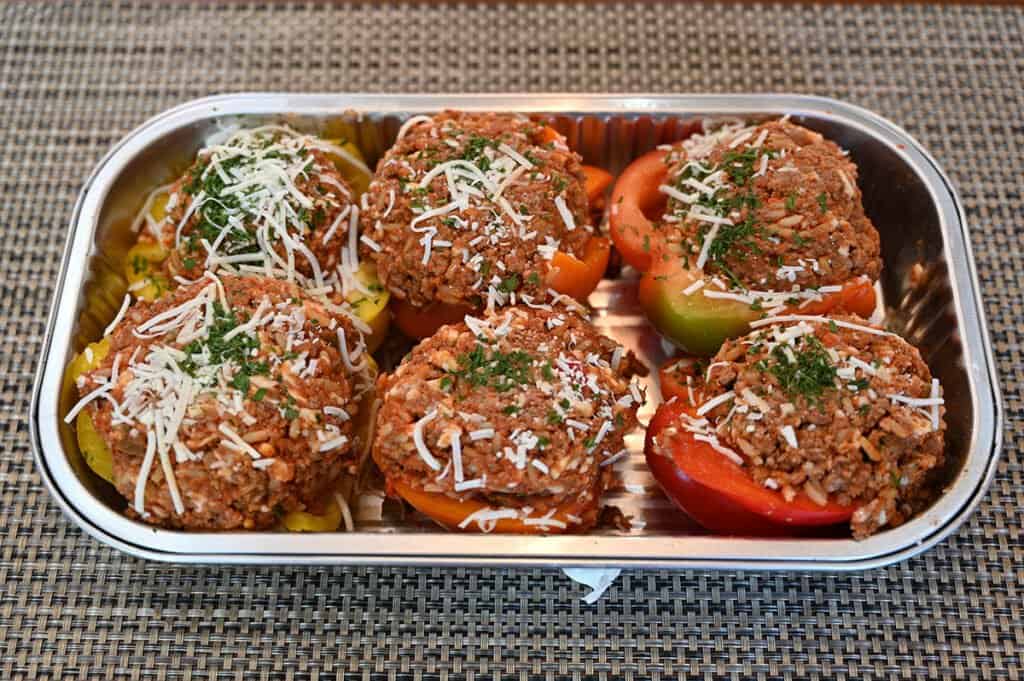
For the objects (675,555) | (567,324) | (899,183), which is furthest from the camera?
(899,183)

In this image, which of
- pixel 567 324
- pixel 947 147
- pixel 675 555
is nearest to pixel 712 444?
pixel 675 555

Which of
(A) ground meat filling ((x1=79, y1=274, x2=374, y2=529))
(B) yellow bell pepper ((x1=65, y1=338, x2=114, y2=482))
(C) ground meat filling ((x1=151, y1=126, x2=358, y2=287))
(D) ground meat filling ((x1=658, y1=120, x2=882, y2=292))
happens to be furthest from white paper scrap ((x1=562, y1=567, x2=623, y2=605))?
(B) yellow bell pepper ((x1=65, y1=338, x2=114, y2=482))

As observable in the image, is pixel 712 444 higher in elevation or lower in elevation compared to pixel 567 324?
lower

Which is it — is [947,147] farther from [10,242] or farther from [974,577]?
[10,242]

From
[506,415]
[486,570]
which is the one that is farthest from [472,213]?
[486,570]

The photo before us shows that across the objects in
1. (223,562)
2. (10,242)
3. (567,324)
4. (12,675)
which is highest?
(567,324)

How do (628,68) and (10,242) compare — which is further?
(628,68)

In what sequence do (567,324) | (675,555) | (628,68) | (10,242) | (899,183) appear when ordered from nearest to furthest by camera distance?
(675,555) < (567,324) < (899,183) < (10,242) < (628,68)
